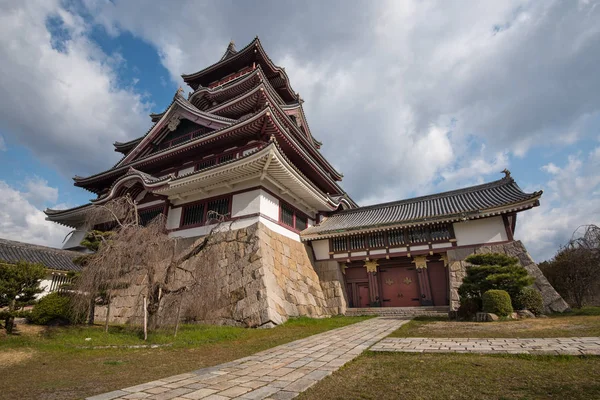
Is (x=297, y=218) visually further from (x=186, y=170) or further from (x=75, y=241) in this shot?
(x=75, y=241)

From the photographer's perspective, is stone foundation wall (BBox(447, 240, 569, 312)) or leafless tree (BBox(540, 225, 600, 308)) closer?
stone foundation wall (BBox(447, 240, 569, 312))

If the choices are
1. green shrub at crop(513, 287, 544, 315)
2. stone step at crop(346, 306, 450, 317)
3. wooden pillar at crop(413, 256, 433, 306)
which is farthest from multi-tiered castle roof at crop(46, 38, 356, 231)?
green shrub at crop(513, 287, 544, 315)

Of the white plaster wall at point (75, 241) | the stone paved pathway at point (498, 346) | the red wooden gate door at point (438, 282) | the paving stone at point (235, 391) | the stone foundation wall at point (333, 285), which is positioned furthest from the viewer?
the white plaster wall at point (75, 241)

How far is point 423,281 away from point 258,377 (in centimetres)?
1164

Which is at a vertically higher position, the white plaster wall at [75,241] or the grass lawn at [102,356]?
the white plaster wall at [75,241]

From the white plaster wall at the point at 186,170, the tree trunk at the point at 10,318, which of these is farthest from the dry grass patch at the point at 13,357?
the white plaster wall at the point at 186,170

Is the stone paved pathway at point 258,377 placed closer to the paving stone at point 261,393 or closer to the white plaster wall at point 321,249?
the paving stone at point 261,393

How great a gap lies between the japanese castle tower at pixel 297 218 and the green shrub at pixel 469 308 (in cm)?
193

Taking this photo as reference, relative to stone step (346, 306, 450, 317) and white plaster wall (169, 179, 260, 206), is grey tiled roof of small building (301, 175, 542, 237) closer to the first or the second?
stone step (346, 306, 450, 317)

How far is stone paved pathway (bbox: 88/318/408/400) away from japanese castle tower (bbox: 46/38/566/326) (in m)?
4.36

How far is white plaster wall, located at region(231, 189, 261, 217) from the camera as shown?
12219 mm

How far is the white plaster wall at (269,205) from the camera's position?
12.3m

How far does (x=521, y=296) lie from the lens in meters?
9.59

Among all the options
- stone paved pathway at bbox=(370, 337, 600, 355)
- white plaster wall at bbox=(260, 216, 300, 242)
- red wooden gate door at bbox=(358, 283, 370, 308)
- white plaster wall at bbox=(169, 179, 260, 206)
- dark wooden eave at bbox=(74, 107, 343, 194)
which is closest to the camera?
stone paved pathway at bbox=(370, 337, 600, 355)
